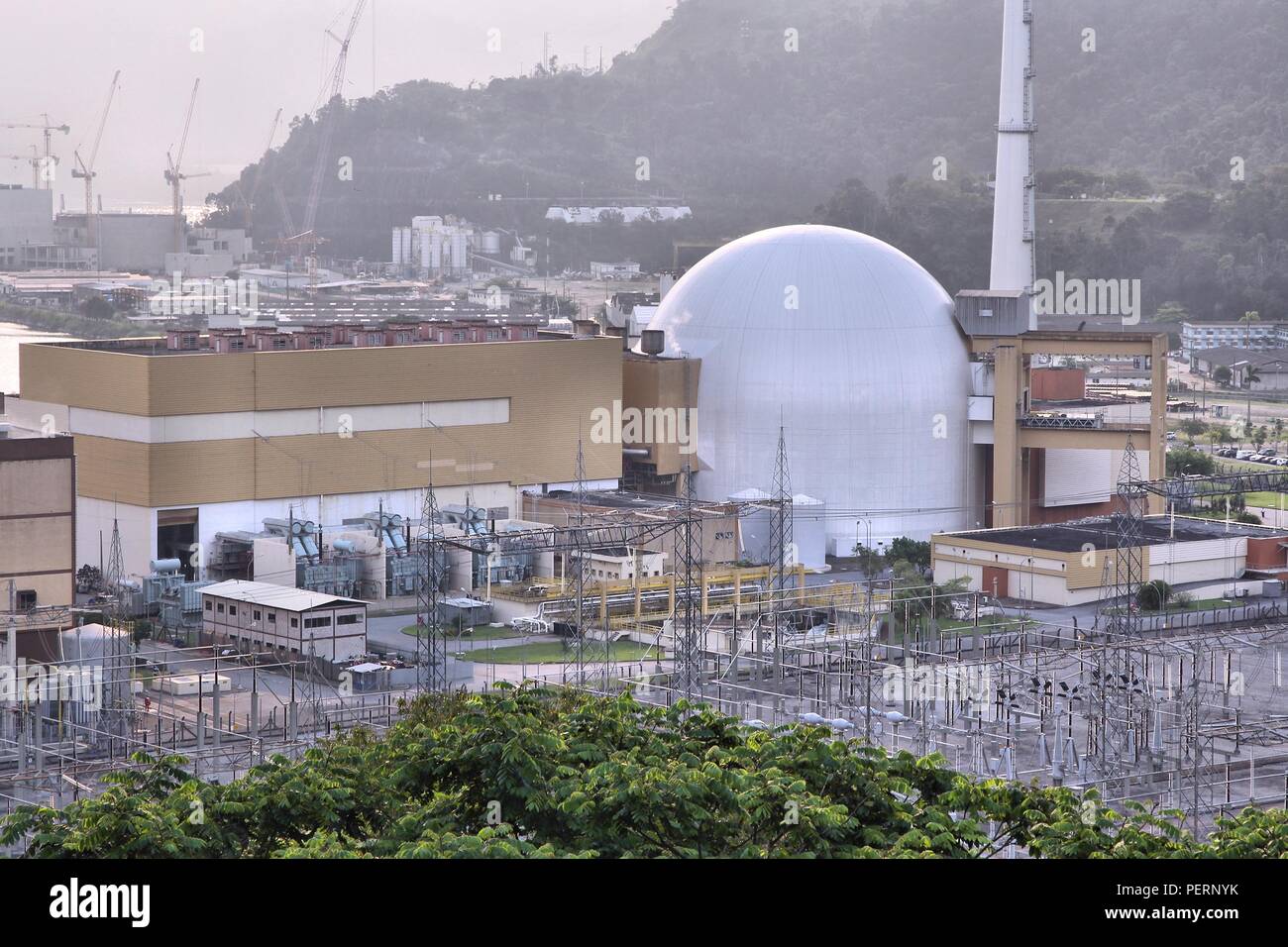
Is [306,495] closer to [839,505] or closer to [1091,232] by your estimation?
[839,505]

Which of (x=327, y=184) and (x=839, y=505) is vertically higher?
(x=327, y=184)

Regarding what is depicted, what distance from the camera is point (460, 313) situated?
8844 centimetres

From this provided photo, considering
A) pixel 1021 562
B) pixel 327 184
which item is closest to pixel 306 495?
pixel 1021 562

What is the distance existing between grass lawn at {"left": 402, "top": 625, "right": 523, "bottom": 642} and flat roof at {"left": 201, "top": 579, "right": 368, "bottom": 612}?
1762 millimetres

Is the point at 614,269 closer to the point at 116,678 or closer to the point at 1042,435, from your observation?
the point at 1042,435

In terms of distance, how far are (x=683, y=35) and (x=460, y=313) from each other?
46.7 meters

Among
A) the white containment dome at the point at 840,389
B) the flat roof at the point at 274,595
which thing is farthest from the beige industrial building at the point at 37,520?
the white containment dome at the point at 840,389

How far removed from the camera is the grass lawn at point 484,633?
27.9 metres

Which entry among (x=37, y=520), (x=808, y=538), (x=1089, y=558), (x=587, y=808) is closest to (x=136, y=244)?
(x=808, y=538)

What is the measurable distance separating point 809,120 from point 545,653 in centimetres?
8915

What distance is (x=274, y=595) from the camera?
26719 millimetres

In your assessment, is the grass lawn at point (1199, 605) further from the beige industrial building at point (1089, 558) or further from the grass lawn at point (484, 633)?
the grass lawn at point (484, 633)

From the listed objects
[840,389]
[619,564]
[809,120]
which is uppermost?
[809,120]

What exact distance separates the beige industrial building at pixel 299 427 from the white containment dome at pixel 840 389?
230cm
